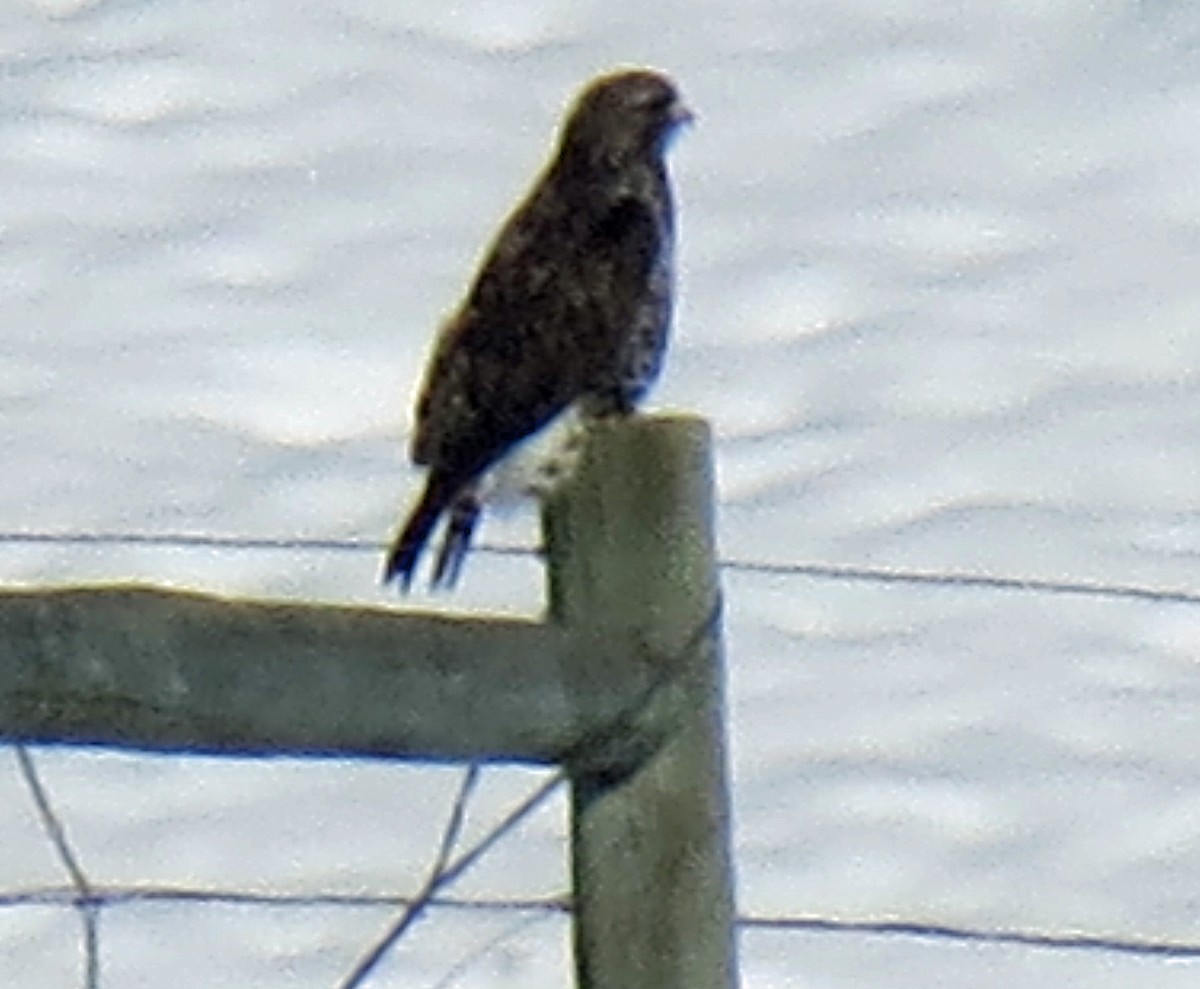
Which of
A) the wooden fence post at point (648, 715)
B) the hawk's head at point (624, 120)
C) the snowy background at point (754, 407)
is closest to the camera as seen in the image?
the wooden fence post at point (648, 715)

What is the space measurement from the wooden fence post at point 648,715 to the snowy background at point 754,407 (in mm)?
2010

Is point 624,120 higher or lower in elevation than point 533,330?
higher

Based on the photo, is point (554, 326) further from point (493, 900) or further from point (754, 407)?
point (754, 407)

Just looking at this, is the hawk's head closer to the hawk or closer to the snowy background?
the hawk

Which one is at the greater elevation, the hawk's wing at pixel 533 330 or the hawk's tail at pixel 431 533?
the hawk's wing at pixel 533 330

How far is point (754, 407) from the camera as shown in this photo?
7344 mm

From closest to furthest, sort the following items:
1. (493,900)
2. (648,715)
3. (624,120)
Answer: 1. (648,715)
2. (493,900)
3. (624,120)

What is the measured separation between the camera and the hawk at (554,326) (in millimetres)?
5621

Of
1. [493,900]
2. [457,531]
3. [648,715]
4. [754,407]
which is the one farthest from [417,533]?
[648,715]

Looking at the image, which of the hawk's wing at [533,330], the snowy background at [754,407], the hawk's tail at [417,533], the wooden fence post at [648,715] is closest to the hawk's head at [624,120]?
the hawk's wing at [533,330]

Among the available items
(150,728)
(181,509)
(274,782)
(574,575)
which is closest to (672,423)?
(574,575)

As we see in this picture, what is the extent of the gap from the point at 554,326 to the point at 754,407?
4.75 ft

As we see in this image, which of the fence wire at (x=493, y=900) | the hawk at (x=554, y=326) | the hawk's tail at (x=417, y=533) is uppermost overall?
the hawk at (x=554, y=326)

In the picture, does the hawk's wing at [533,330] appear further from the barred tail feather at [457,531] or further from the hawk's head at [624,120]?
the hawk's head at [624,120]
